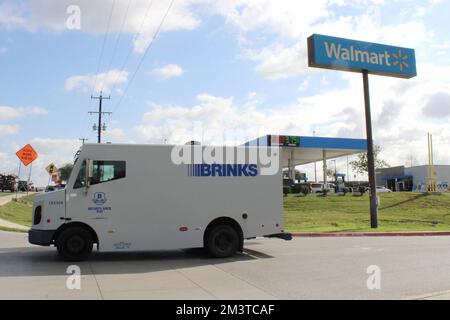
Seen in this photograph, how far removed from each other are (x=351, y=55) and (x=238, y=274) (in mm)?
16641

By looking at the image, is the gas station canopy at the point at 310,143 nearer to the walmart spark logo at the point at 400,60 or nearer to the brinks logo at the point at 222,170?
the walmart spark logo at the point at 400,60

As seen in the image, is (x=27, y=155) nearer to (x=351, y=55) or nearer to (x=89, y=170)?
(x=89, y=170)

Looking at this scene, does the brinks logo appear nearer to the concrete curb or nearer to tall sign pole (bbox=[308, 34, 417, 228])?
the concrete curb

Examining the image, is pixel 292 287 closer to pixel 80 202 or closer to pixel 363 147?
pixel 80 202

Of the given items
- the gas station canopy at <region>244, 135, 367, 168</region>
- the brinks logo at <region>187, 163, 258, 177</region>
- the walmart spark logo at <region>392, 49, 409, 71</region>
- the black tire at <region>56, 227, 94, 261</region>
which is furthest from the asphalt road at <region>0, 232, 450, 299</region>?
the gas station canopy at <region>244, 135, 367, 168</region>

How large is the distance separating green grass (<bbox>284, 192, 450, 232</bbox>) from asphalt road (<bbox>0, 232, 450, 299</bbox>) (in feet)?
26.4

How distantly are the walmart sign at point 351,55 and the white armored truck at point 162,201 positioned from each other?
469 inches

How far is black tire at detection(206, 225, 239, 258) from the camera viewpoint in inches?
448

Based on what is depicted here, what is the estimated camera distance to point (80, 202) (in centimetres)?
1068

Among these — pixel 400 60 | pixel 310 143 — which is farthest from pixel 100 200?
pixel 310 143
